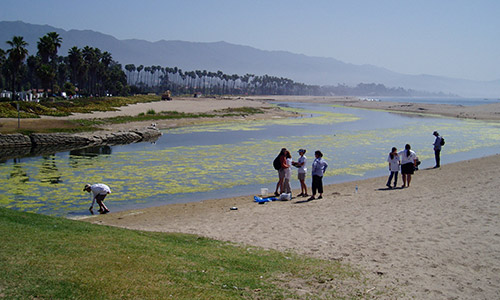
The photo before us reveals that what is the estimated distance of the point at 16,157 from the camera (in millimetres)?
29453

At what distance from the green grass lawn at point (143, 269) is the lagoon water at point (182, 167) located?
6548 mm

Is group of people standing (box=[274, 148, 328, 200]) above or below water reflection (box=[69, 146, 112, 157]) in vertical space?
above

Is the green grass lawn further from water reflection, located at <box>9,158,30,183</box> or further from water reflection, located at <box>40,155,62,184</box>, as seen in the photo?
water reflection, located at <box>9,158,30,183</box>

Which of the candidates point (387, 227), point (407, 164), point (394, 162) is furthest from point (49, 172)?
point (387, 227)

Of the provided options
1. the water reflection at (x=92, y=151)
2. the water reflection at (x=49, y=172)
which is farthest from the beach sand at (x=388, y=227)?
the water reflection at (x=92, y=151)

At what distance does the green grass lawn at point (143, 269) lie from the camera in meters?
6.58

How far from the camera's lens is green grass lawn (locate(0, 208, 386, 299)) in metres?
6.58

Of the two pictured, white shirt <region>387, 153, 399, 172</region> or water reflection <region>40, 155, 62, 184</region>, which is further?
water reflection <region>40, 155, 62, 184</region>

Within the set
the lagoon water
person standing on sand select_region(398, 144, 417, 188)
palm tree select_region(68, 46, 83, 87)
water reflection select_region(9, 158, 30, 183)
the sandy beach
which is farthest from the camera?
palm tree select_region(68, 46, 83, 87)

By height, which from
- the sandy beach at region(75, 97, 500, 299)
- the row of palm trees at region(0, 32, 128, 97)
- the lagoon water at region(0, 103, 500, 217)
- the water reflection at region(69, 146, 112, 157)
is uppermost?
the row of palm trees at region(0, 32, 128, 97)

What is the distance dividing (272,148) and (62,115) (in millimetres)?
30390

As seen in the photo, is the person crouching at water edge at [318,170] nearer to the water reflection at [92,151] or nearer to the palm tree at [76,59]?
the water reflection at [92,151]

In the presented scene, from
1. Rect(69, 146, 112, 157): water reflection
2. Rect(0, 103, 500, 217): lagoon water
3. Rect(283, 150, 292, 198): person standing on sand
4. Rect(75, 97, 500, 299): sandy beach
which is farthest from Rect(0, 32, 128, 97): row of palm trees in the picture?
Rect(75, 97, 500, 299): sandy beach

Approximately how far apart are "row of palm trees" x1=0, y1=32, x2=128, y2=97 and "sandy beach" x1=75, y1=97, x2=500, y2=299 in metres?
59.2
